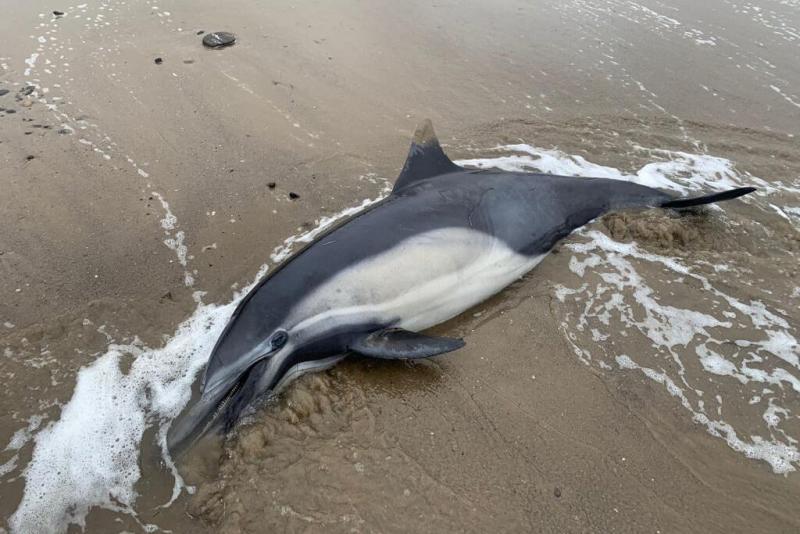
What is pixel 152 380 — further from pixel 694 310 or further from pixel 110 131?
pixel 694 310

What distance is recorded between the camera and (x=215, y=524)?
293 centimetres

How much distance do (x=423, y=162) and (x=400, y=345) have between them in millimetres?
1881

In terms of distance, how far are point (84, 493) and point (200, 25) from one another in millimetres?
7770

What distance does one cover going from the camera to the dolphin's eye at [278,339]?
344cm

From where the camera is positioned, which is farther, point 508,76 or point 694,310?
point 508,76

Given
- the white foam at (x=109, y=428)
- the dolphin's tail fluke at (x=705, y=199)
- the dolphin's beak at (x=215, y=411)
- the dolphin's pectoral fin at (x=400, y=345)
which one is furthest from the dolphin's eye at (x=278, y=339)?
the dolphin's tail fluke at (x=705, y=199)

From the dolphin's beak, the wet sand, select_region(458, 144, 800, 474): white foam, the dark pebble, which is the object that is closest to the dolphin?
the dolphin's beak

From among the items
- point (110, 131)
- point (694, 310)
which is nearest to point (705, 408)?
point (694, 310)

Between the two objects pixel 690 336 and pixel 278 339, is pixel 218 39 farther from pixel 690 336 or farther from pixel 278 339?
pixel 690 336

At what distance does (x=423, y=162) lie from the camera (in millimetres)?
4762

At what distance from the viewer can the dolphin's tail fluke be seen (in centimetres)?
495

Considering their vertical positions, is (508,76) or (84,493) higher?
(508,76)

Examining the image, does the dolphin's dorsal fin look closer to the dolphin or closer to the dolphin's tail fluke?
the dolphin

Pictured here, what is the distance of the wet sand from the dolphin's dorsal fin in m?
0.95
